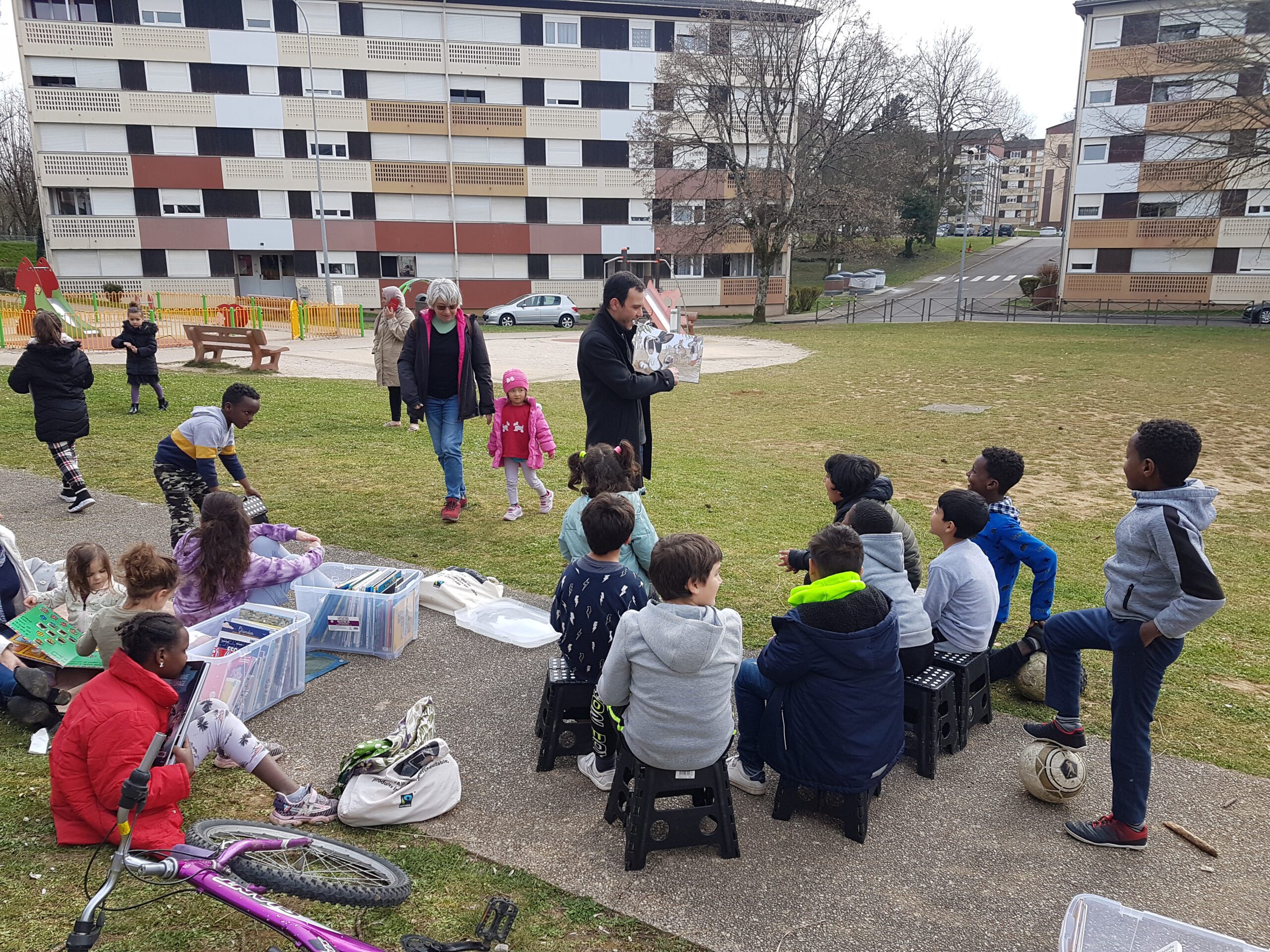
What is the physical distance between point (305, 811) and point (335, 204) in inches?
1802

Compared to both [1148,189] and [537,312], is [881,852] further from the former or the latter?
[1148,189]

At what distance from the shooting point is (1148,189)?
147ft

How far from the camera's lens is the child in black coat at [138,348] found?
12695 mm

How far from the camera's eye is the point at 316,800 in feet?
11.7

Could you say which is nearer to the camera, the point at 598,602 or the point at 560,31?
the point at 598,602

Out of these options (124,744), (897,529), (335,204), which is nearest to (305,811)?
(124,744)

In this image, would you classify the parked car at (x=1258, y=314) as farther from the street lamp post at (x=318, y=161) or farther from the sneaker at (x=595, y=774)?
the sneaker at (x=595, y=774)

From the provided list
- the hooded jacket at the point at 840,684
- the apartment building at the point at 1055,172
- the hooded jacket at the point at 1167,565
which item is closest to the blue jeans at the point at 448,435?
the hooded jacket at the point at 840,684

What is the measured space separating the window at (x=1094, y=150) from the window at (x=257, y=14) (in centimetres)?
4049

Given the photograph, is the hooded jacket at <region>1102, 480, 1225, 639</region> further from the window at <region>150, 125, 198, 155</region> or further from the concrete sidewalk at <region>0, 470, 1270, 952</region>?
the window at <region>150, 125, 198, 155</region>

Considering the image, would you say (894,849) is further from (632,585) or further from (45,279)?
(45,279)

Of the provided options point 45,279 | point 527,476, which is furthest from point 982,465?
point 45,279

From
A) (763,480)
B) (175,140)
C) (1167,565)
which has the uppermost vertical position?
(175,140)

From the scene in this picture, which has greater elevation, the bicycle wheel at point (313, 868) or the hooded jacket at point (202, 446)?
the hooded jacket at point (202, 446)
